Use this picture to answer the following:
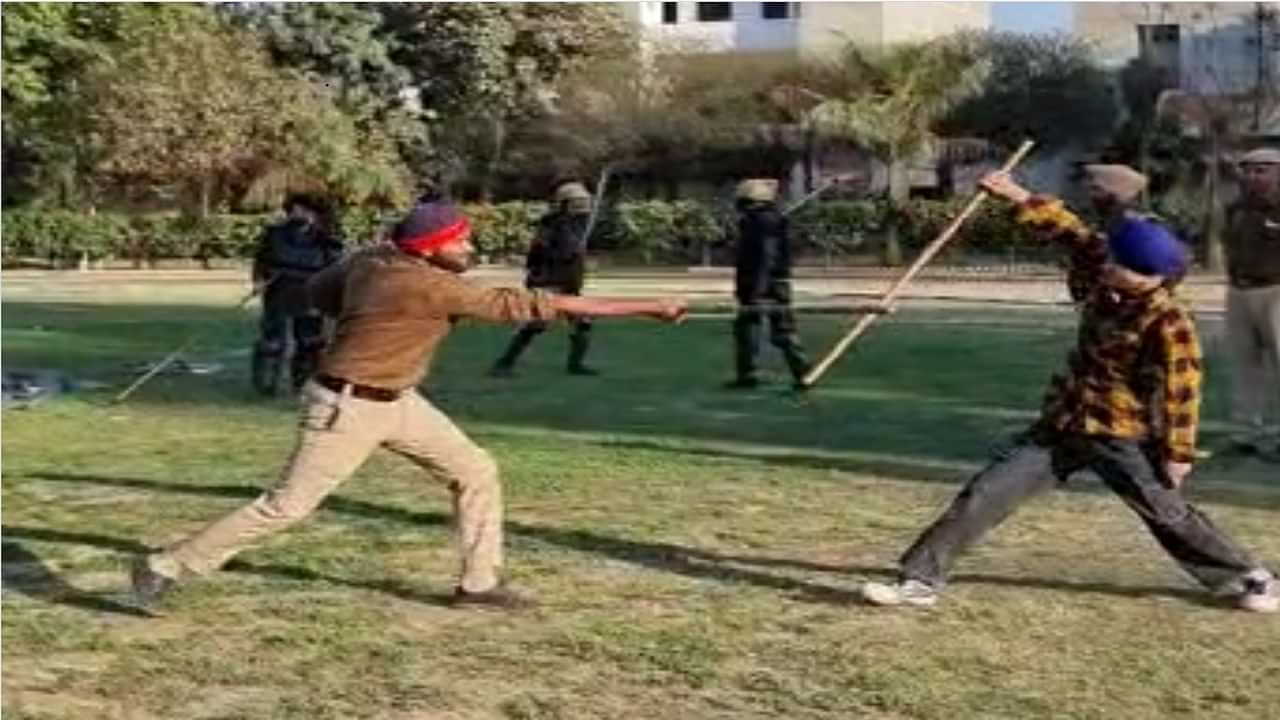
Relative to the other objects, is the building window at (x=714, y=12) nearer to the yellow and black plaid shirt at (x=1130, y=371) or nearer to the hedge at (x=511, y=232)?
the hedge at (x=511, y=232)

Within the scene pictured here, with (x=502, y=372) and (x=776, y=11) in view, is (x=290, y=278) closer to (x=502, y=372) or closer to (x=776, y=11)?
(x=502, y=372)

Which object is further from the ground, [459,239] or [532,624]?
[459,239]

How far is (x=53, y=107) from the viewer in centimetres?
4484

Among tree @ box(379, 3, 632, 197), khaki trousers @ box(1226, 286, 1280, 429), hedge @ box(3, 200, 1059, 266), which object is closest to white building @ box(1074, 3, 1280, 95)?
hedge @ box(3, 200, 1059, 266)

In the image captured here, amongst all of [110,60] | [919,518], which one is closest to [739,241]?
[919,518]

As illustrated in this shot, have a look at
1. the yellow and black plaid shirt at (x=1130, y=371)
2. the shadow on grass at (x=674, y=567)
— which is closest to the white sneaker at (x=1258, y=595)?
the shadow on grass at (x=674, y=567)

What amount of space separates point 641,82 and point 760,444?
41.3 meters

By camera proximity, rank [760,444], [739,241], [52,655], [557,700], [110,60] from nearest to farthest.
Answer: [557,700] → [52,655] → [760,444] → [739,241] → [110,60]

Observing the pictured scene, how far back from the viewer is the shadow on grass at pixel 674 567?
24.7 ft

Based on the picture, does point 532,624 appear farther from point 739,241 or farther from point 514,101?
point 514,101

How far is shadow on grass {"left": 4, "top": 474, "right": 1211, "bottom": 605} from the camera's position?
24.7 feet

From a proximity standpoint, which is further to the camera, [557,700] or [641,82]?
[641,82]

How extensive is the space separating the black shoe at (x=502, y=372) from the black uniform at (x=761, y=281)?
7.48 feet

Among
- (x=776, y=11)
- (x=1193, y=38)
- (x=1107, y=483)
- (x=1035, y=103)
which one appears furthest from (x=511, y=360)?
(x=776, y=11)
